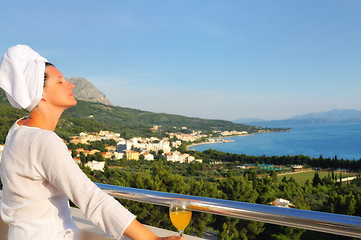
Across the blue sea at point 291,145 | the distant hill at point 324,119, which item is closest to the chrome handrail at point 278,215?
the blue sea at point 291,145

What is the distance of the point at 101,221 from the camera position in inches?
25.5

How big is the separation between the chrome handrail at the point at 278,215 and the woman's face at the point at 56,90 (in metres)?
0.54

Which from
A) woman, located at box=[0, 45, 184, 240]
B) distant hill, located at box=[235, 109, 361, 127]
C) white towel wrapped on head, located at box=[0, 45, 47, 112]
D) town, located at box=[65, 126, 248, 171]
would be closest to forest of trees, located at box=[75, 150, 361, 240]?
woman, located at box=[0, 45, 184, 240]

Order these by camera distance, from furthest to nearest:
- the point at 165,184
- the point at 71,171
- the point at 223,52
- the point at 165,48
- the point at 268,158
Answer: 1. the point at 223,52
2. the point at 165,48
3. the point at 268,158
4. the point at 165,184
5. the point at 71,171

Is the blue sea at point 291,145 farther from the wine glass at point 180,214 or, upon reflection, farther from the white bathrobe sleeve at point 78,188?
the white bathrobe sleeve at point 78,188

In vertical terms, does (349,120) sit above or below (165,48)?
below

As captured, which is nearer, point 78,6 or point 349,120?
point 78,6

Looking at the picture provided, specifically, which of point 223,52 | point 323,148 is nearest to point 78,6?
point 223,52

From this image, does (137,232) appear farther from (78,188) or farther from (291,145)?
(291,145)

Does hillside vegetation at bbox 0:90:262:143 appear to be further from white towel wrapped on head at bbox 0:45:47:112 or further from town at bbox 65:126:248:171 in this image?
white towel wrapped on head at bbox 0:45:47:112

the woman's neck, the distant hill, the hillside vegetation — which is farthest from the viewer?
the distant hill

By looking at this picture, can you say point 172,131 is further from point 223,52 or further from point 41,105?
point 41,105

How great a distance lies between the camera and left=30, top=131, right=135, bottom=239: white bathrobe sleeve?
638 millimetres

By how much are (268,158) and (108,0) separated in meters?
23.9
